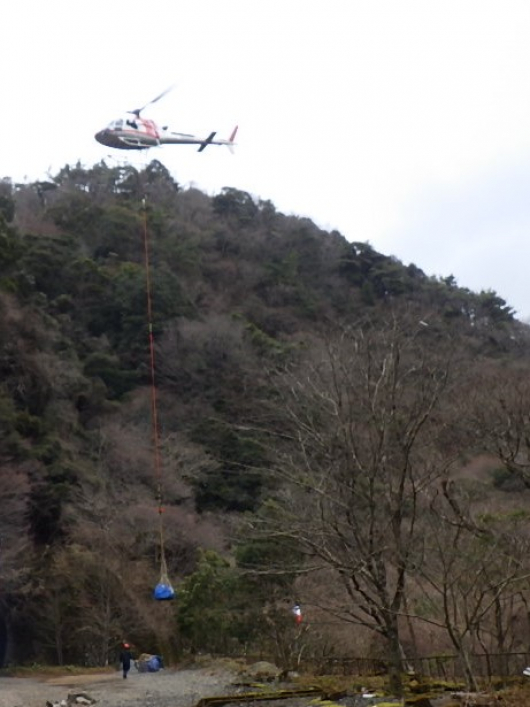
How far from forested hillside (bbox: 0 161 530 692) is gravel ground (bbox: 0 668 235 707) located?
5.92 ft

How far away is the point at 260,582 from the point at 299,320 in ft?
79.9

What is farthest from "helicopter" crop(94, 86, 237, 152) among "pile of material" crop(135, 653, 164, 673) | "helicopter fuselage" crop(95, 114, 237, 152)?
"pile of material" crop(135, 653, 164, 673)

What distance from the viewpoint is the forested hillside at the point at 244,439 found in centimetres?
902

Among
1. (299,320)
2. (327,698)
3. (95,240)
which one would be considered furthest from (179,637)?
(95,240)

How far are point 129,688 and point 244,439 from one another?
486cm

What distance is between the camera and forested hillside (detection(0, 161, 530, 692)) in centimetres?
902

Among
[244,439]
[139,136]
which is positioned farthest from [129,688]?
[139,136]

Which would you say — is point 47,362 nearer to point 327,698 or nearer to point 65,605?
point 65,605

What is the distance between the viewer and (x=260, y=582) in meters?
18.4

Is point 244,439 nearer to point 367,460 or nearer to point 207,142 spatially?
point 367,460

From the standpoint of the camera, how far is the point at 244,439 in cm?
1592

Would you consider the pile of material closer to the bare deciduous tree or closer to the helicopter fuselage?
the bare deciduous tree

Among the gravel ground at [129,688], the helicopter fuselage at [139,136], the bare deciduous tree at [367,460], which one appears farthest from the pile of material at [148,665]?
the helicopter fuselage at [139,136]

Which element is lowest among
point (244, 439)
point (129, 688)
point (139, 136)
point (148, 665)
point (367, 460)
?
point (129, 688)
